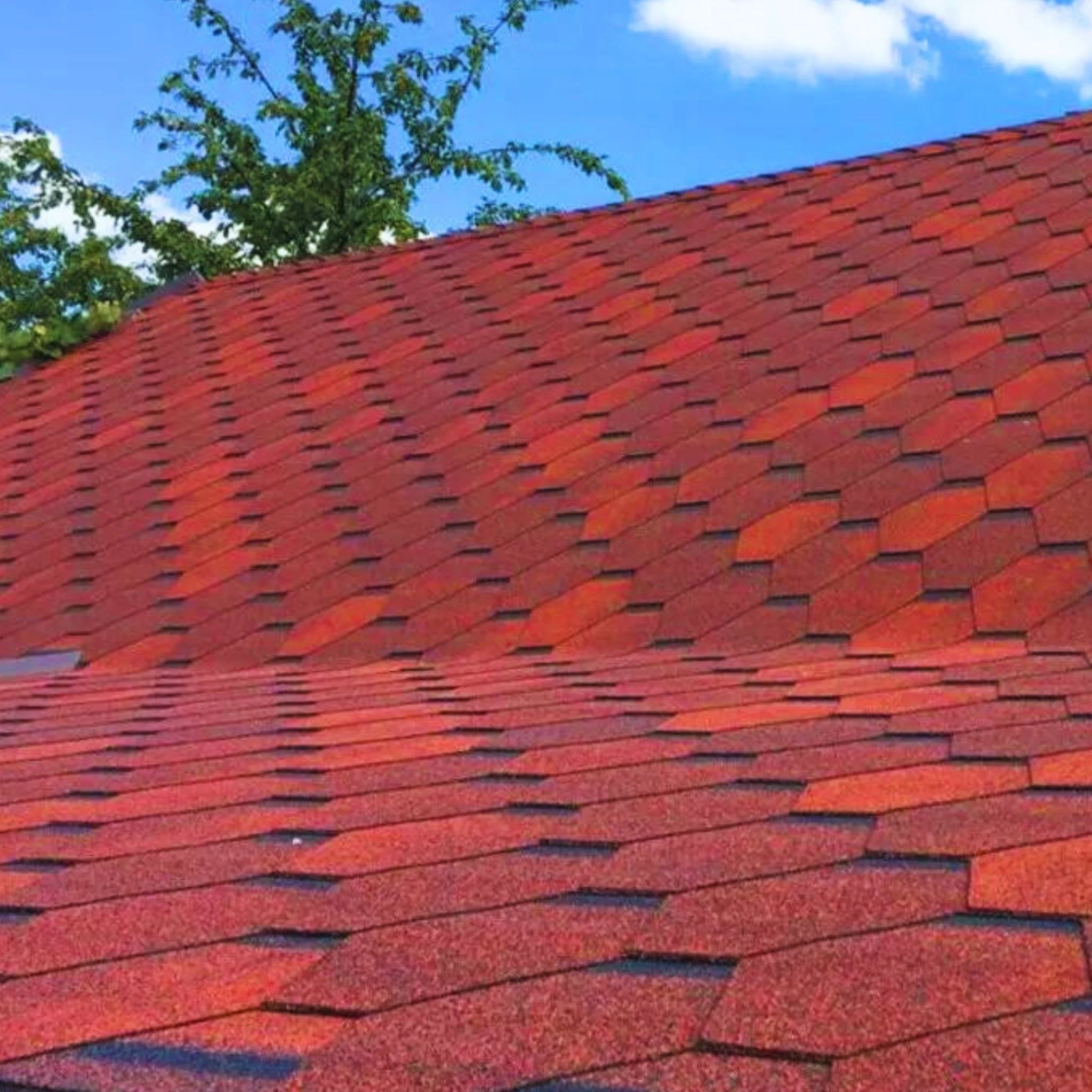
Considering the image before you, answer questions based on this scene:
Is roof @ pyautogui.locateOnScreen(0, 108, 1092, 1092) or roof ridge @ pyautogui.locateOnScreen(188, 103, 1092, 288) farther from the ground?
roof ridge @ pyautogui.locateOnScreen(188, 103, 1092, 288)

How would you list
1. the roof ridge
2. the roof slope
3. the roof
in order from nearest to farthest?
1. the roof
2. the roof slope
3. the roof ridge

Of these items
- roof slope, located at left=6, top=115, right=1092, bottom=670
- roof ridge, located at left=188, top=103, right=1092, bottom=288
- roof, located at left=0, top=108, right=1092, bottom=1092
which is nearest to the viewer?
roof, located at left=0, top=108, right=1092, bottom=1092

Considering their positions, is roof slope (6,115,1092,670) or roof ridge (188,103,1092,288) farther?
roof ridge (188,103,1092,288)

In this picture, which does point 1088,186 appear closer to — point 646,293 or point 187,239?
point 646,293

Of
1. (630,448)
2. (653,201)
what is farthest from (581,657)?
(653,201)

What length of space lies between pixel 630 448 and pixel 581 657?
1.38m

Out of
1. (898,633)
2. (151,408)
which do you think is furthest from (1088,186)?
(151,408)

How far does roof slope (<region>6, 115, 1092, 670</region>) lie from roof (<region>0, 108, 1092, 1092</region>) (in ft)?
0.07

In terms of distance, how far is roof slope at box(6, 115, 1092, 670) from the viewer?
4.41 m

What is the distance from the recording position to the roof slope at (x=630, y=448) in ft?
14.5

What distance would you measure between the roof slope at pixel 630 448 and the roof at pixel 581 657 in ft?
0.07

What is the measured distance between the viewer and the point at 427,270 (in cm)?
841

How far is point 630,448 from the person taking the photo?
5.46 meters

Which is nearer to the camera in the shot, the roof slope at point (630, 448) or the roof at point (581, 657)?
the roof at point (581, 657)
